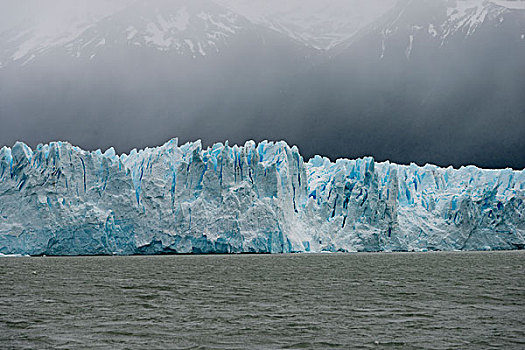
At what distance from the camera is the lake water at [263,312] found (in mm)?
9188

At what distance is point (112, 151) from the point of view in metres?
38.5

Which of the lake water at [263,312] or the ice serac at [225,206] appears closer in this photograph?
the lake water at [263,312]

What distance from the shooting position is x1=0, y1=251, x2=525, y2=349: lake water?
9188 mm

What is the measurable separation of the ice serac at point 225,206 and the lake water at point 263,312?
1363cm

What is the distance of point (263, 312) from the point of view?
39.7ft

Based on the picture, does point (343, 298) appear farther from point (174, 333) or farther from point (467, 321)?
point (174, 333)

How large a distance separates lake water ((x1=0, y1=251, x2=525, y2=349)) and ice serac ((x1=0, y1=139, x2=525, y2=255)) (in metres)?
13.6

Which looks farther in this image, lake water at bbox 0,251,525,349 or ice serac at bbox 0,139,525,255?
ice serac at bbox 0,139,525,255

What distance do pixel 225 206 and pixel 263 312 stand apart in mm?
22880

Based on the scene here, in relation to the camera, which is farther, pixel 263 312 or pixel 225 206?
pixel 225 206

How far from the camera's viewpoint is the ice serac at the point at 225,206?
33.2m

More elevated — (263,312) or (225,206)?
(225,206)

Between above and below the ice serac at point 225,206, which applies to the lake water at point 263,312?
below

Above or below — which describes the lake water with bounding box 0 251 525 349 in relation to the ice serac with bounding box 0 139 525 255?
below
